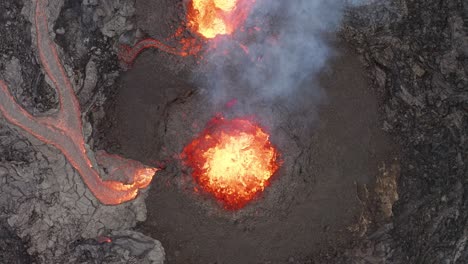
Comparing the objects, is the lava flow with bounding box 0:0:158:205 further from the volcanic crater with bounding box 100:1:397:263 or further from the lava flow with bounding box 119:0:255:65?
the lava flow with bounding box 119:0:255:65

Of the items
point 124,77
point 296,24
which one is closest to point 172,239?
point 124,77

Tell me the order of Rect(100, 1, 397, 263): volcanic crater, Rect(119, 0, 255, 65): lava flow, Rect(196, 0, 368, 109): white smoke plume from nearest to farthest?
Rect(100, 1, 397, 263): volcanic crater
Rect(196, 0, 368, 109): white smoke plume
Rect(119, 0, 255, 65): lava flow

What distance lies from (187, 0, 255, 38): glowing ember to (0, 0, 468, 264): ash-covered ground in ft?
1.58

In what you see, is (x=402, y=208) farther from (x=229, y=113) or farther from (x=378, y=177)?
(x=229, y=113)

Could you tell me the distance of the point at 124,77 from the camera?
7590mm

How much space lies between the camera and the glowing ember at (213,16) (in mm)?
7586

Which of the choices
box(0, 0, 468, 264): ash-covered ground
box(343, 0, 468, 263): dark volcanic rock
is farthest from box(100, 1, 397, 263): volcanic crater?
box(343, 0, 468, 263): dark volcanic rock

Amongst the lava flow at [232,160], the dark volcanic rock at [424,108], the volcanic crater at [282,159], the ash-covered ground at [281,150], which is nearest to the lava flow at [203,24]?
the ash-covered ground at [281,150]

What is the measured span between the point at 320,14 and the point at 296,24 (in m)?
0.43

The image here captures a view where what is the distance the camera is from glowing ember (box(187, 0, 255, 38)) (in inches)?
299

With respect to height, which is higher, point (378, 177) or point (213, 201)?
point (378, 177)

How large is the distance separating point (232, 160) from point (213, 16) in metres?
2.36

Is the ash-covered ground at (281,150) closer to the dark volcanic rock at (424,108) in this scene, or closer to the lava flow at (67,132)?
the dark volcanic rock at (424,108)

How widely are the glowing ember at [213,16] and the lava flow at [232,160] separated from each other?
1484mm
